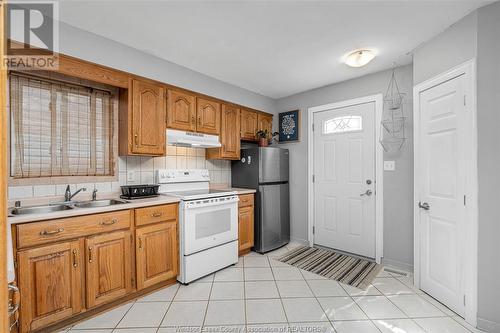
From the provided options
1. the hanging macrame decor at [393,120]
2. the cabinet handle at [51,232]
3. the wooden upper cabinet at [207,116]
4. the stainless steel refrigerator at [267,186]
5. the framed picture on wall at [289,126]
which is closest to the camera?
the cabinet handle at [51,232]

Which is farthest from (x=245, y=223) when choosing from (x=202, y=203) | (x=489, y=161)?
(x=489, y=161)

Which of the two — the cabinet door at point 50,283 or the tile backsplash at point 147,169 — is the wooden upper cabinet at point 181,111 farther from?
the cabinet door at point 50,283

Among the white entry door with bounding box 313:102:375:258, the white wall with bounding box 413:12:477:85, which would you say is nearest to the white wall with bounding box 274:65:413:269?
the white entry door with bounding box 313:102:375:258

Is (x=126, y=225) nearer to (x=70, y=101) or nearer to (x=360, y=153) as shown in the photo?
(x=70, y=101)

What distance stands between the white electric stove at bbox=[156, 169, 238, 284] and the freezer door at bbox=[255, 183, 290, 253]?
0.49m

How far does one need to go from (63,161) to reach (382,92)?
3623 millimetres

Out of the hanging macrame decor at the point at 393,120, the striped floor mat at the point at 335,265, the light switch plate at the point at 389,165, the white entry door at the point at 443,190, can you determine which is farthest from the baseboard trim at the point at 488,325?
the hanging macrame decor at the point at 393,120

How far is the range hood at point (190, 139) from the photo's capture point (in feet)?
8.93

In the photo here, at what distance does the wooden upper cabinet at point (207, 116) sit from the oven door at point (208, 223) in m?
0.94

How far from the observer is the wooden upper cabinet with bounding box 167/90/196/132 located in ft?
8.93

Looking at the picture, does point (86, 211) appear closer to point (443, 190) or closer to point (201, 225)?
point (201, 225)

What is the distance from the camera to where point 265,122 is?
4.01 m

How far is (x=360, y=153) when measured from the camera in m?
3.18

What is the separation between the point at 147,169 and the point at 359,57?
2672 millimetres
